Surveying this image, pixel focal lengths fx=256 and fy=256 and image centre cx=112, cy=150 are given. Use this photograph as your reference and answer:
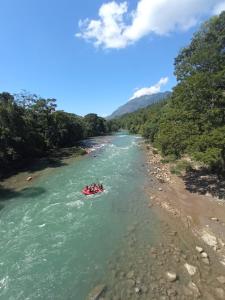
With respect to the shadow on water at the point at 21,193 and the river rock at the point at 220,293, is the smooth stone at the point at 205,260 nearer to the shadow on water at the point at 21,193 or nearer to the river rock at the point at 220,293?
the river rock at the point at 220,293

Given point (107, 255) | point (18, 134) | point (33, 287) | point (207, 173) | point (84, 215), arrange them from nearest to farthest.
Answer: point (33, 287) → point (107, 255) → point (84, 215) → point (207, 173) → point (18, 134)

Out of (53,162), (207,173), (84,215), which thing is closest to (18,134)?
(53,162)

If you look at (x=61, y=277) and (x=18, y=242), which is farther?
(x=18, y=242)

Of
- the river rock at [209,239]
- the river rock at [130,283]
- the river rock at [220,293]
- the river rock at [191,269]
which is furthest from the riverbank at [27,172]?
the river rock at [220,293]

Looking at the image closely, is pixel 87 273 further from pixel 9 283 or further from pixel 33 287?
pixel 9 283

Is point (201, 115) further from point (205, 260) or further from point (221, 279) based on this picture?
point (221, 279)

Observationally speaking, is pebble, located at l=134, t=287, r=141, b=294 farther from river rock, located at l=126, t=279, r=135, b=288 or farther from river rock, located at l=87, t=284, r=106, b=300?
river rock, located at l=87, t=284, r=106, b=300

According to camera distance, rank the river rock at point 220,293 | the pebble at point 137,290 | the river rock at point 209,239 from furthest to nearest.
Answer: the river rock at point 209,239 < the pebble at point 137,290 < the river rock at point 220,293
